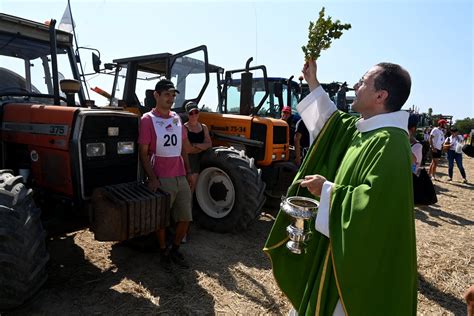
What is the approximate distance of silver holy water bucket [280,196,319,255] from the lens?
1676 millimetres

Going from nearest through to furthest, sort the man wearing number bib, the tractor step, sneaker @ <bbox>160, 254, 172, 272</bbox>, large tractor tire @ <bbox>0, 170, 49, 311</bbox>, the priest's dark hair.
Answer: the priest's dark hair
large tractor tire @ <bbox>0, 170, 49, 311</bbox>
the tractor step
the man wearing number bib
sneaker @ <bbox>160, 254, 172, 272</bbox>

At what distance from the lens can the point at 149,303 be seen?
281 centimetres

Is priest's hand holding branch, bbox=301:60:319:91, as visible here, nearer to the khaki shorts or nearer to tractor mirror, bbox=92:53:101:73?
the khaki shorts

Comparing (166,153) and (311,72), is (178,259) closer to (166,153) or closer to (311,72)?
(166,153)

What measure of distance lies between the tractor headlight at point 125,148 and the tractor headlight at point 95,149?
0.17 meters

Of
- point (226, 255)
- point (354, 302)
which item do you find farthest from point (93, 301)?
point (354, 302)

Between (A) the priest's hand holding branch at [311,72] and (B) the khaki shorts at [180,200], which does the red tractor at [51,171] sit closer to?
(B) the khaki shorts at [180,200]

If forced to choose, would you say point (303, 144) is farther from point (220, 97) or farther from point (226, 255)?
point (226, 255)

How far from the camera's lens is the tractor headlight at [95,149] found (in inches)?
117

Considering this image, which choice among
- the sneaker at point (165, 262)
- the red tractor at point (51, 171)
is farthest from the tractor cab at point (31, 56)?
the sneaker at point (165, 262)

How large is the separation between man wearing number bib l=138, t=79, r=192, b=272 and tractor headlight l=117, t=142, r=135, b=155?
20 centimetres

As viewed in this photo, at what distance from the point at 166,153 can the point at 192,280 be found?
1.27 metres

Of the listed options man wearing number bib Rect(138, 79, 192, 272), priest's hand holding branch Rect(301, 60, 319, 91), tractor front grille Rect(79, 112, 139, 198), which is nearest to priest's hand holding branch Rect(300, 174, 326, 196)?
priest's hand holding branch Rect(301, 60, 319, 91)

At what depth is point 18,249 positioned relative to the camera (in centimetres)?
227
